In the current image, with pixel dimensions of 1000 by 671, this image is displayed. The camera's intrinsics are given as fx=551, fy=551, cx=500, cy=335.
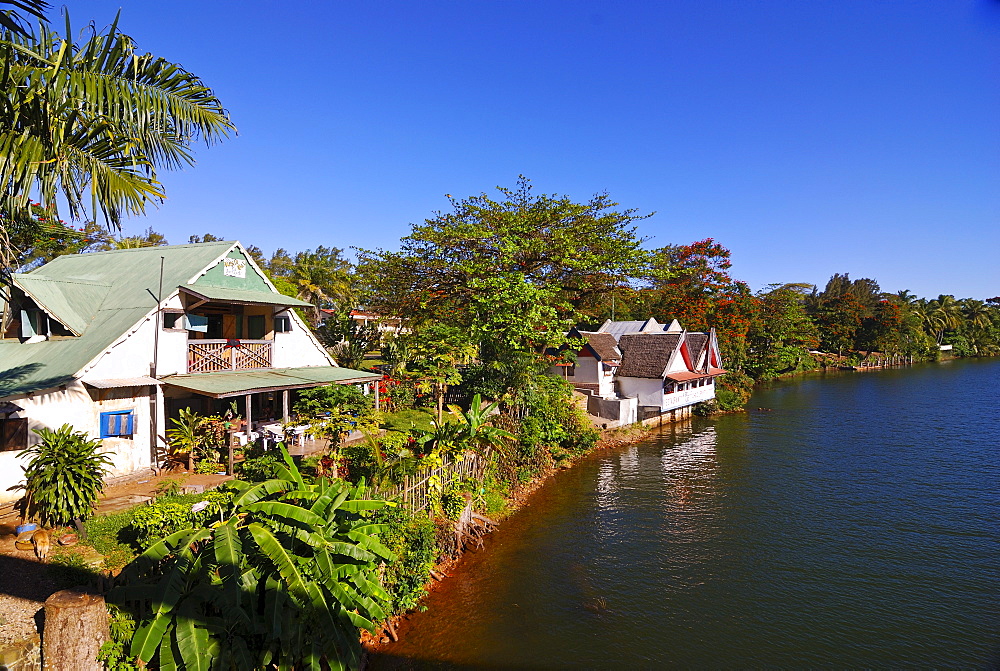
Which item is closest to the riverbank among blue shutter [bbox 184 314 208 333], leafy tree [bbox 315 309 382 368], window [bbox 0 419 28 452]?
window [bbox 0 419 28 452]

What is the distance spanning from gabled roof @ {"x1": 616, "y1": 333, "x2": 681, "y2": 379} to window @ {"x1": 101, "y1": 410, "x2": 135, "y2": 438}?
28.5m

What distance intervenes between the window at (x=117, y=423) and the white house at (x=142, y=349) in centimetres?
3

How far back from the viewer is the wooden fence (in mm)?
14180

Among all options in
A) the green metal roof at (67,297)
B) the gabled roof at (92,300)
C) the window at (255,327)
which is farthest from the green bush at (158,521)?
the window at (255,327)

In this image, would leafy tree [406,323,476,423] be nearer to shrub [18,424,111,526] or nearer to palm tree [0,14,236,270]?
shrub [18,424,111,526]

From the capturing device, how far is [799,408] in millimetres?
45281

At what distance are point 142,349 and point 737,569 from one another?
754 inches

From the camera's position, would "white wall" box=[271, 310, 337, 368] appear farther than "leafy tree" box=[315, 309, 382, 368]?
No

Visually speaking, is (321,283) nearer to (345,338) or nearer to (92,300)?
(345,338)

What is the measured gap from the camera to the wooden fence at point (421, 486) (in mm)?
14180

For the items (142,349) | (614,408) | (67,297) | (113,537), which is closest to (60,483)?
(113,537)

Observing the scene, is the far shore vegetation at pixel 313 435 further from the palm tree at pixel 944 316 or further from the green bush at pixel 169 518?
the palm tree at pixel 944 316

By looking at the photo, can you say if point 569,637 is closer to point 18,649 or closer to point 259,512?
point 259,512

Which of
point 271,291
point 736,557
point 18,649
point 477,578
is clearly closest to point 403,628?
point 477,578
